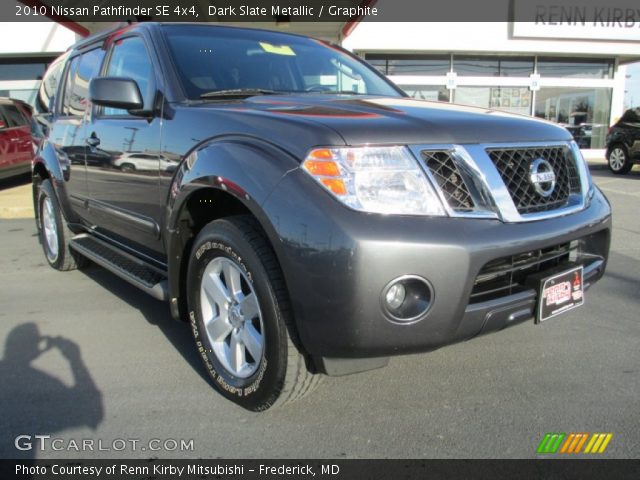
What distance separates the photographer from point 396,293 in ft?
6.55

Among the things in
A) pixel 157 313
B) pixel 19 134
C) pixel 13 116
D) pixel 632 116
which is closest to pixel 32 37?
pixel 13 116

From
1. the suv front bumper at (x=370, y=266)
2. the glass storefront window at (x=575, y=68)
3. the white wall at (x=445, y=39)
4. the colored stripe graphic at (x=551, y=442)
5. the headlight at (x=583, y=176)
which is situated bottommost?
the colored stripe graphic at (x=551, y=442)

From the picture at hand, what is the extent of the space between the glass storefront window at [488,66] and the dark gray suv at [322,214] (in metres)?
15.4

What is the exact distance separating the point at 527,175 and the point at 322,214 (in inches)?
39.0

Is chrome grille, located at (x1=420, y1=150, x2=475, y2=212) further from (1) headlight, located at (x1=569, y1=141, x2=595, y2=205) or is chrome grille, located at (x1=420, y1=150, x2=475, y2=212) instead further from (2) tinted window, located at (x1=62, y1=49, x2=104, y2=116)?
(2) tinted window, located at (x1=62, y1=49, x2=104, y2=116)

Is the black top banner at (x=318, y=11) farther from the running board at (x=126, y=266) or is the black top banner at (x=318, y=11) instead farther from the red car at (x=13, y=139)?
the running board at (x=126, y=266)

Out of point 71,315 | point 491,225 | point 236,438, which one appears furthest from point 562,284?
point 71,315

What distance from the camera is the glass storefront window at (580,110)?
1809 cm

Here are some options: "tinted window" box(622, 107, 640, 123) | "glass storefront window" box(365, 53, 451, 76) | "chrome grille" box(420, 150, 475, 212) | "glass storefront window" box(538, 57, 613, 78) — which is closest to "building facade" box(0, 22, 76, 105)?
"glass storefront window" box(365, 53, 451, 76)

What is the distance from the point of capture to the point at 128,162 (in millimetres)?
3193

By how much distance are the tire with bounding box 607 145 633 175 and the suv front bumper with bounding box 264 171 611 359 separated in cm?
1229

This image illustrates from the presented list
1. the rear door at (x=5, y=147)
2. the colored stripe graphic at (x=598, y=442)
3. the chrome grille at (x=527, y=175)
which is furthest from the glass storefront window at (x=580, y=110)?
the colored stripe graphic at (x=598, y=442)
